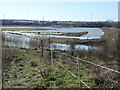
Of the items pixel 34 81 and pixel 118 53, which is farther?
pixel 118 53

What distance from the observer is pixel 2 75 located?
7043 mm

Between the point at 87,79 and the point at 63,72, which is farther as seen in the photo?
the point at 63,72

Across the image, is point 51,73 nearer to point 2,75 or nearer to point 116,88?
point 2,75

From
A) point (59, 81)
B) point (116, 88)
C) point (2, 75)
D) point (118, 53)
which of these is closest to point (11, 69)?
point (2, 75)

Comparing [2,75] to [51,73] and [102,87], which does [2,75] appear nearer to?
[51,73]

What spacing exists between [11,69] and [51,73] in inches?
88.2

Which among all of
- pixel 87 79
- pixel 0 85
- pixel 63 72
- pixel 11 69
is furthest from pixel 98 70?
pixel 11 69

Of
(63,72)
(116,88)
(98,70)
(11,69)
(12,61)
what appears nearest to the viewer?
(116,88)

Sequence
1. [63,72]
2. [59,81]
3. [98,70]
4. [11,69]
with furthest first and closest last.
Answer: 1. [11,69]
2. [63,72]
3. [98,70]
4. [59,81]

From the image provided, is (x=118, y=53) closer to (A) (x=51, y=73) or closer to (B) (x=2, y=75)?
(A) (x=51, y=73)

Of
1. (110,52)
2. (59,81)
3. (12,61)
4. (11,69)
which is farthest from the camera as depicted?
(110,52)

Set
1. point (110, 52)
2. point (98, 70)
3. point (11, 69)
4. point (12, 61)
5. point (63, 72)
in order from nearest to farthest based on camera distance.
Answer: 1. point (98, 70)
2. point (63, 72)
3. point (11, 69)
4. point (12, 61)
5. point (110, 52)

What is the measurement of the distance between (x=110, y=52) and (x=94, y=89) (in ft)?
21.4

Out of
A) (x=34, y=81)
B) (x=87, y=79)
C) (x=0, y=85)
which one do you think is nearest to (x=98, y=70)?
(x=87, y=79)
